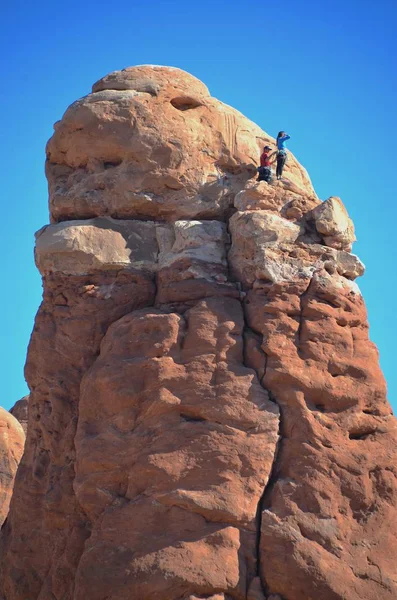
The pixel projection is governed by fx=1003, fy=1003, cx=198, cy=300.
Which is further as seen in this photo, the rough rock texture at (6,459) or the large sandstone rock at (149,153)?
the rough rock texture at (6,459)

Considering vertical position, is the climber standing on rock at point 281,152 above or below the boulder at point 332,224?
above

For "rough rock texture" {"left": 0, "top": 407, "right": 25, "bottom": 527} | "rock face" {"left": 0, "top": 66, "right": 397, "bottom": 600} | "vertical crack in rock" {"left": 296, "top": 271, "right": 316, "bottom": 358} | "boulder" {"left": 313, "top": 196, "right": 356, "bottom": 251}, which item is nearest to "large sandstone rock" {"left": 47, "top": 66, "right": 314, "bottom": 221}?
"rock face" {"left": 0, "top": 66, "right": 397, "bottom": 600}

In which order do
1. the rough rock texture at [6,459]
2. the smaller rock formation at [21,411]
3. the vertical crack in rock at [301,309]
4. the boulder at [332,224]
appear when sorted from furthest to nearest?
the smaller rock formation at [21,411], the rough rock texture at [6,459], the boulder at [332,224], the vertical crack in rock at [301,309]

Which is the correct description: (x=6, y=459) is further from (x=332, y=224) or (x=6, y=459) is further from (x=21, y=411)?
(x=332, y=224)

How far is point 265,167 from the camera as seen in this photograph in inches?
576

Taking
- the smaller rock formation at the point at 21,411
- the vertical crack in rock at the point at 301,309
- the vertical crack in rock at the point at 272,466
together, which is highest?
the smaller rock formation at the point at 21,411

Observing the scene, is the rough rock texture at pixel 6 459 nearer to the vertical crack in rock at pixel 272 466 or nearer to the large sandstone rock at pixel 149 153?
the large sandstone rock at pixel 149 153

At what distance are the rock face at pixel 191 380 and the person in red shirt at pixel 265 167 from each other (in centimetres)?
29

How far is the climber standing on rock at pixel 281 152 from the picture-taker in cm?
1477

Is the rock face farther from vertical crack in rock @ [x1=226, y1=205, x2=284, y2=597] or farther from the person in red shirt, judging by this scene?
the person in red shirt

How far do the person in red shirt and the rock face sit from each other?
292 millimetres

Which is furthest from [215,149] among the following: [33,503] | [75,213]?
[33,503]

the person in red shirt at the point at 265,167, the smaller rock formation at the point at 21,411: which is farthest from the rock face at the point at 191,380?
the smaller rock formation at the point at 21,411

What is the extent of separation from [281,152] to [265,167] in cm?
38
